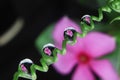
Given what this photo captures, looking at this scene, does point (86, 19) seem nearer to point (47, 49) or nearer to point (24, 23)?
point (47, 49)

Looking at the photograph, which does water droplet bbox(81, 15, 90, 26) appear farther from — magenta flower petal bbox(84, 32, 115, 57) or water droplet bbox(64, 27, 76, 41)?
magenta flower petal bbox(84, 32, 115, 57)

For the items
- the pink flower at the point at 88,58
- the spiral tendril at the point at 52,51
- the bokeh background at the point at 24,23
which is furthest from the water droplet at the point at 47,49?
the bokeh background at the point at 24,23

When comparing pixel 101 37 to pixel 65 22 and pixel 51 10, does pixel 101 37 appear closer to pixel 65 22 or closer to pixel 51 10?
pixel 65 22

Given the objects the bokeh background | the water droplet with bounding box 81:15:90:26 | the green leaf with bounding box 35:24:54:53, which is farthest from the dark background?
the water droplet with bounding box 81:15:90:26

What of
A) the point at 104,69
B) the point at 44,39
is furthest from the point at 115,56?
the point at 44,39

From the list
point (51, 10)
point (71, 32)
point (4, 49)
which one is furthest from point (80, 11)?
point (71, 32)
